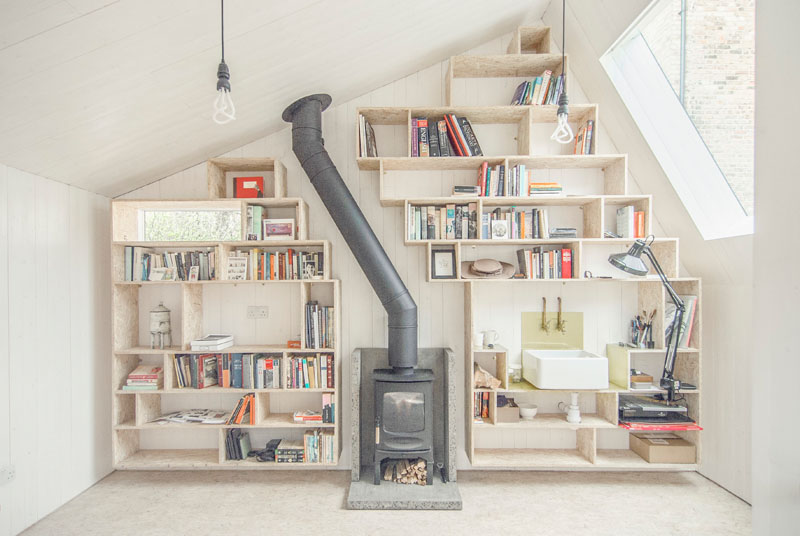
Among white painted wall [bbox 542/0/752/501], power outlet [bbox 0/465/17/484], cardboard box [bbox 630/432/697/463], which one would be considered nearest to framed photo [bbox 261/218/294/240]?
power outlet [bbox 0/465/17/484]

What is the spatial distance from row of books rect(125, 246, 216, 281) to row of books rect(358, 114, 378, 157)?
4.55 ft

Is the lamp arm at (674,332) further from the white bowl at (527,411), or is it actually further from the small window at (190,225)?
the small window at (190,225)

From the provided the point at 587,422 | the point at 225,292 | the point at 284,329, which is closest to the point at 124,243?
the point at 225,292

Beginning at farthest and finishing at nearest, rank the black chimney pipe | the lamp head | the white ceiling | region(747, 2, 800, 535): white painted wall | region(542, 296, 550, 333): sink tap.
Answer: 1. region(542, 296, 550, 333): sink tap
2. the black chimney pipe
3. the lamp head
4. the white ceiling
5. region(747, 2, 800, 535): white painted wall

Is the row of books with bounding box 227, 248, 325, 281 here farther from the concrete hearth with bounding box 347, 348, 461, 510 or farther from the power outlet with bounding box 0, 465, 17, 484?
the power outlet with bounding box 0, 465, 17, 484

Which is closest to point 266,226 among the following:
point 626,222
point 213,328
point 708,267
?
point 213,328

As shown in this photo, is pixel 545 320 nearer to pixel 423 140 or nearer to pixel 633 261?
pixel 633 261

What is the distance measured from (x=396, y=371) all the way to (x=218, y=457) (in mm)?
1535

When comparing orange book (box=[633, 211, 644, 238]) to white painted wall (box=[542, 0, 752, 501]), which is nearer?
white painted wall (box=[542, 0, 752, 501])

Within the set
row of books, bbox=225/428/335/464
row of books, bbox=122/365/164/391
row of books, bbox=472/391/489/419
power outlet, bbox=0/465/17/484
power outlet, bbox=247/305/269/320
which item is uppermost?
power outlet, bbox=247/305/269/320

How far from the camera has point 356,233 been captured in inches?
116

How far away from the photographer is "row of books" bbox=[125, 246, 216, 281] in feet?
10.4

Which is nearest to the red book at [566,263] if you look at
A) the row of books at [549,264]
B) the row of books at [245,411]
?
the row of books at [549,264]

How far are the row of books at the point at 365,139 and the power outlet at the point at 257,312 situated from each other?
4.79 feet
